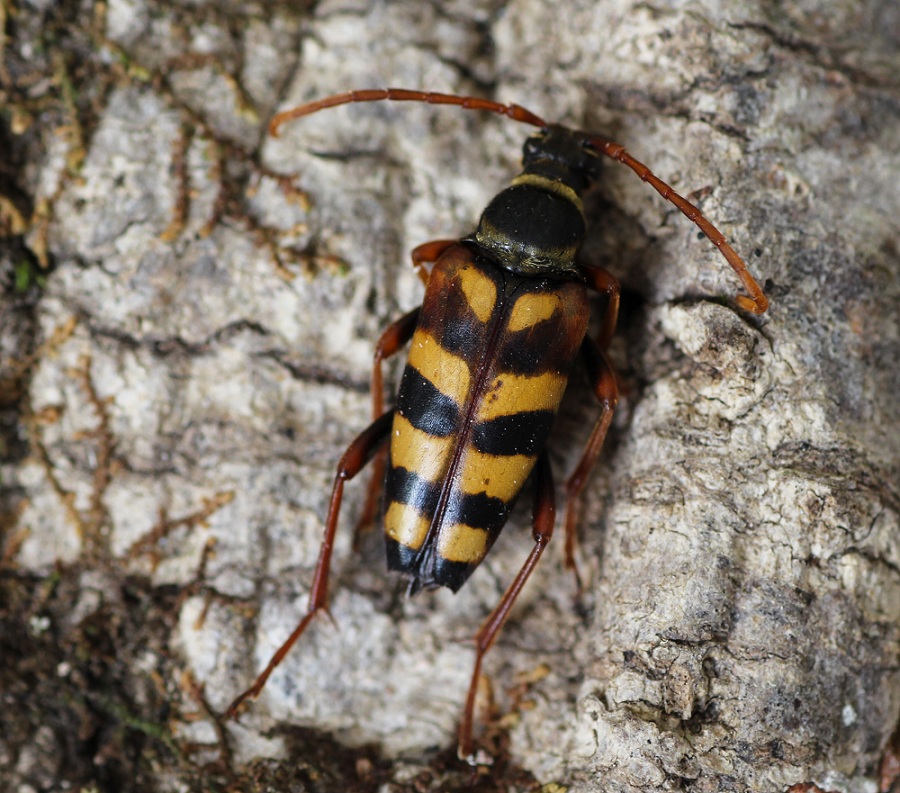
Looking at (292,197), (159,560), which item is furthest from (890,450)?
(159,560)

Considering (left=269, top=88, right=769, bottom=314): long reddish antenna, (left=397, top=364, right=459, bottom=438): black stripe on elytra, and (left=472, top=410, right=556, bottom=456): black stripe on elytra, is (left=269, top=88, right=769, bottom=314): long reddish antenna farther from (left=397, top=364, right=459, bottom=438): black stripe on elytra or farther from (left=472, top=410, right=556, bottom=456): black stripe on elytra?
(left=397, top=364, right=459, bottom=438): black stripe on elytra

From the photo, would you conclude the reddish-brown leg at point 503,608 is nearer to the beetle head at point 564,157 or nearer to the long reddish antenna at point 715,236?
the long reddish antenna at point 715,236

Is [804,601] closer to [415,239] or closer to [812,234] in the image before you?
[812,234]

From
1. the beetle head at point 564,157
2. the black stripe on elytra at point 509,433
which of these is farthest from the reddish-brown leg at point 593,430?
the beetle head at point 564,157

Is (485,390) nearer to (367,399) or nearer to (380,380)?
(380,380)

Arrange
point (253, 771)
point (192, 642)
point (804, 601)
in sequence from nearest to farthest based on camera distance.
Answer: point (804, 601) < point (253, 771) < point (192, 642)

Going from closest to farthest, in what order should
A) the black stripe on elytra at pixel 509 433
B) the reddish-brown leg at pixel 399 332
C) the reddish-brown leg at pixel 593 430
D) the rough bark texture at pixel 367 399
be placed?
1. the rough bark texture at pixel 367 399
2. the black stripe on elytra at pixel 509 433
3. the reddish-brown leg at pixel 593 430
4. the reddish-brown leg at pixel 399 332

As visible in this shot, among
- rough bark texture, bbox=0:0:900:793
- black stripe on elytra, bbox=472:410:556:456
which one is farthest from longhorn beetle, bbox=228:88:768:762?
rough bark texture, bbox=0:0:900:793
